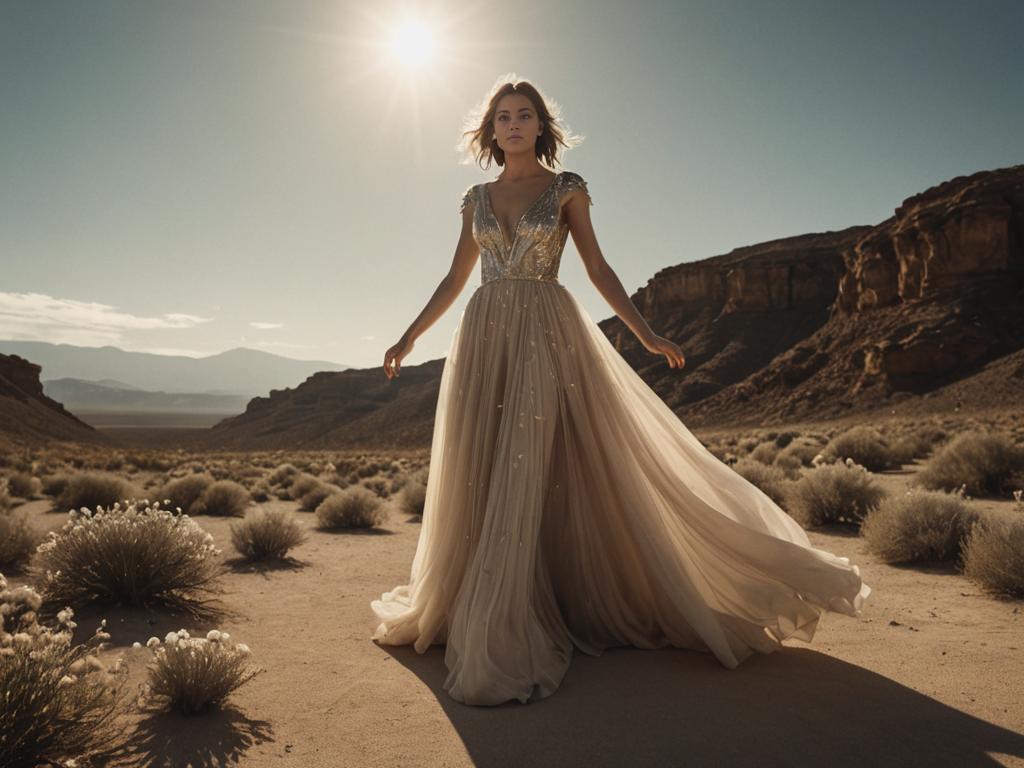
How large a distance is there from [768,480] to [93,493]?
9.69 meters

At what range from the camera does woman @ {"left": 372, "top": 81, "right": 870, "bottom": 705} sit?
9.71 feet

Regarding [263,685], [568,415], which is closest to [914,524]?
[568,415]

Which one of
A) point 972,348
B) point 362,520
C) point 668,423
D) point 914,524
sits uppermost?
point 972,348

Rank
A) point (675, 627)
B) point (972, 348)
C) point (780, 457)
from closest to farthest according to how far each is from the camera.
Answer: point (675, 627) < point (780, 457) < point (972, 348)

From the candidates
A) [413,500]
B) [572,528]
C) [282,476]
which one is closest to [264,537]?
[572,528]

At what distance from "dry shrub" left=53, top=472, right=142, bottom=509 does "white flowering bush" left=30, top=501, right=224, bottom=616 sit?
20.5 ft

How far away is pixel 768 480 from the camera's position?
8984mm

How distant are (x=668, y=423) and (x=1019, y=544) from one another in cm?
256

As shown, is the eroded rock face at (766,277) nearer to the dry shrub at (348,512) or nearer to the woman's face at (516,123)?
the dry shrub at (348,512)

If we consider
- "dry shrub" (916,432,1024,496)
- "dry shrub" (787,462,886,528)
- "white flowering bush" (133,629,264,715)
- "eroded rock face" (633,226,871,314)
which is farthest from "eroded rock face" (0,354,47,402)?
"white flowering bush" (133,629,264,715)

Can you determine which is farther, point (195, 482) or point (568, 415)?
point (195, 482)

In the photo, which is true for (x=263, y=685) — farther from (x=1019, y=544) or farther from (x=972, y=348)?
(x=972, y=348)

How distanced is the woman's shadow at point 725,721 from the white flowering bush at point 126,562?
215cm

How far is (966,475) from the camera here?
8.67 metres
